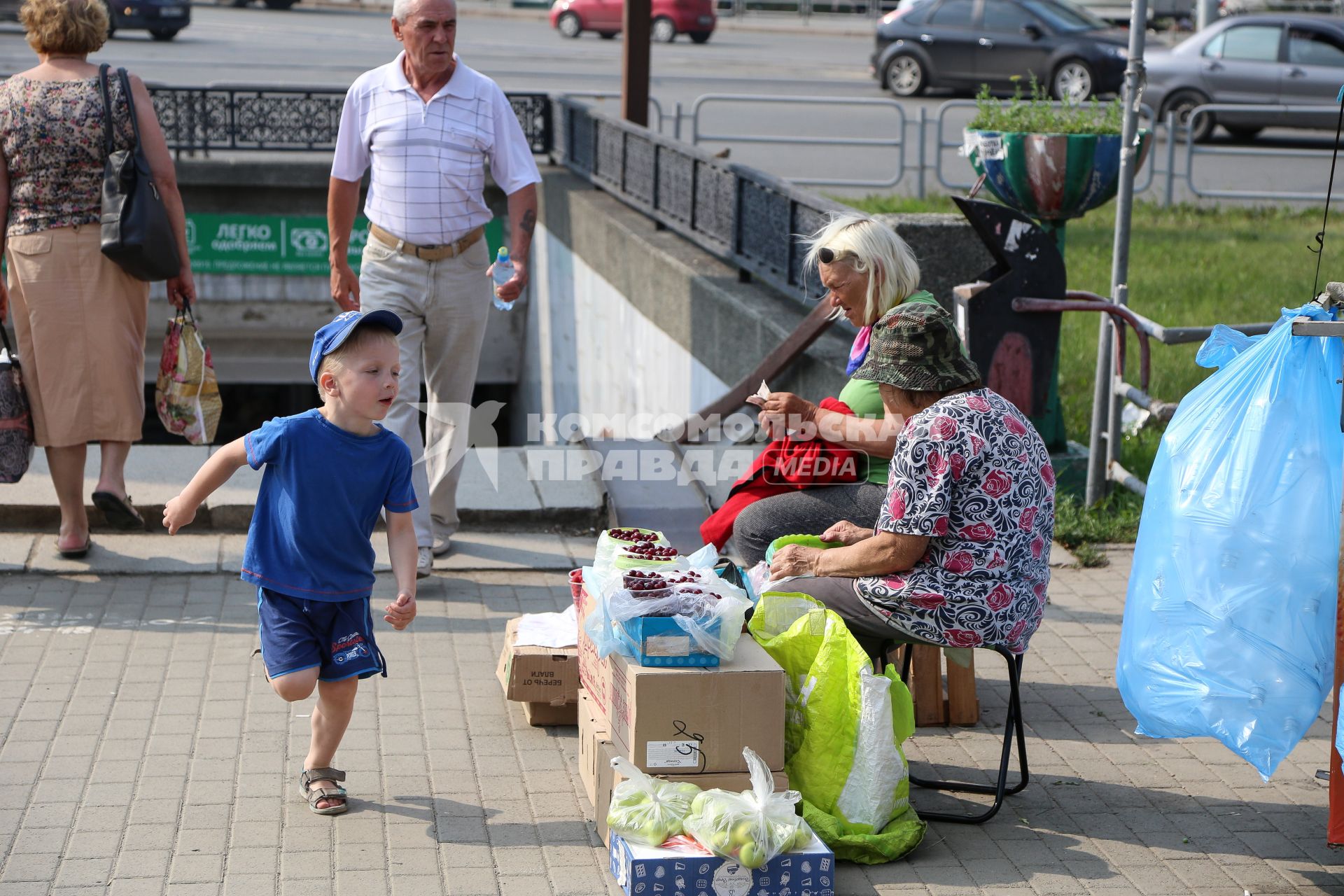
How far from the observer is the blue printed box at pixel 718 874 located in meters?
3.42

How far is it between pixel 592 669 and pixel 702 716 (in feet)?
1.78

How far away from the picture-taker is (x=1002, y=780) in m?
3.97

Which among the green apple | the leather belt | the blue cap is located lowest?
the green apple

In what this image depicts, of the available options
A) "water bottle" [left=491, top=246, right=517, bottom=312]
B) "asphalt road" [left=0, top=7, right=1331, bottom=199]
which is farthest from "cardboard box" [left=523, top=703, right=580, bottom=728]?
"asphalt road" [left=0, top=7, right=1331, bottom=199]

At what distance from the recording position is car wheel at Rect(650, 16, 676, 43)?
3016cm

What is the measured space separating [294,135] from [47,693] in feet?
31.1

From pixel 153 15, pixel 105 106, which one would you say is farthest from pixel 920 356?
pixel 153 15

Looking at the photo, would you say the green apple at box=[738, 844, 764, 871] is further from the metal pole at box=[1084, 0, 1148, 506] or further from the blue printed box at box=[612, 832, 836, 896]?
the metal pole at box=[1084, 0, 1148, 506]

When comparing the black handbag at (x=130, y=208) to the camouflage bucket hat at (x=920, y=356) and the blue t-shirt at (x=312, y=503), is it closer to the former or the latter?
the blue t-shirt at (x=312, y=503)

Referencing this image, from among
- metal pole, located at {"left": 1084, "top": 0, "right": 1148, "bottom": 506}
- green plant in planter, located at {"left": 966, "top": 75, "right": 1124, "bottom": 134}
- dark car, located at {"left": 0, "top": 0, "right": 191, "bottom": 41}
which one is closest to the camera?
metal pole, located at {"left": 1084, "top": 0, "right": 1148, "bottom": 506}

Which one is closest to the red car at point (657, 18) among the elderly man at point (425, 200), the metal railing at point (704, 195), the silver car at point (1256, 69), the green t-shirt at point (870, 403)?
the silver car at point (1256, 69)

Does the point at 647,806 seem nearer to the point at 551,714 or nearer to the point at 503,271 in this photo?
the point at 551,714

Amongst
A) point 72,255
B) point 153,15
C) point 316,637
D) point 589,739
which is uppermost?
point 153,15

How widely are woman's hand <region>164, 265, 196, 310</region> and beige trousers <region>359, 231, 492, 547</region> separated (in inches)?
25.6
